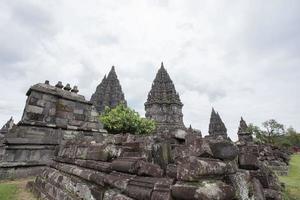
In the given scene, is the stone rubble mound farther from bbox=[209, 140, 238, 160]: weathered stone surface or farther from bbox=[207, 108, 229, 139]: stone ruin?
bbox=[207, 108, 229, 139]: stone ruin

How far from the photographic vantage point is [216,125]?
67.6 meters

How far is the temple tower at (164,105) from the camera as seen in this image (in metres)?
47.1

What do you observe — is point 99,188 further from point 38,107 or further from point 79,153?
point 38,107

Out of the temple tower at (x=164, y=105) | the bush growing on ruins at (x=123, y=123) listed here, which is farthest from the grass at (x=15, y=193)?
the temple tower at (x=164, y=105)

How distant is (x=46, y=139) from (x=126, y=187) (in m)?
Answer: 6.90

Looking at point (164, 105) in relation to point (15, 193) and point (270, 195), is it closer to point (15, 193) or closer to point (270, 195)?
point (15, 193)

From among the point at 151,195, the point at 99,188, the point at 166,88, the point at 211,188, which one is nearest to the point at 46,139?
the point at 99,188

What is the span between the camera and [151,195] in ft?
7.82

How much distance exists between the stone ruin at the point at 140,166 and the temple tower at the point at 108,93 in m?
55.4

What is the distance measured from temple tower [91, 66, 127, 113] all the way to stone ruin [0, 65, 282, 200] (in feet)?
182

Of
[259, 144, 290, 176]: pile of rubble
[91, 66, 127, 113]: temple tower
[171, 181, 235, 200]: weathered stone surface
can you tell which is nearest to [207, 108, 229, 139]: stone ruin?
[91, 66, 127, 113]: temple tower

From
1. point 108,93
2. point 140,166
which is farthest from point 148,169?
point 108,93

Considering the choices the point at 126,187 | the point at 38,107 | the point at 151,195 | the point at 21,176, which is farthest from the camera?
the point at 38,107

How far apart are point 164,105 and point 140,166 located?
45.9m
